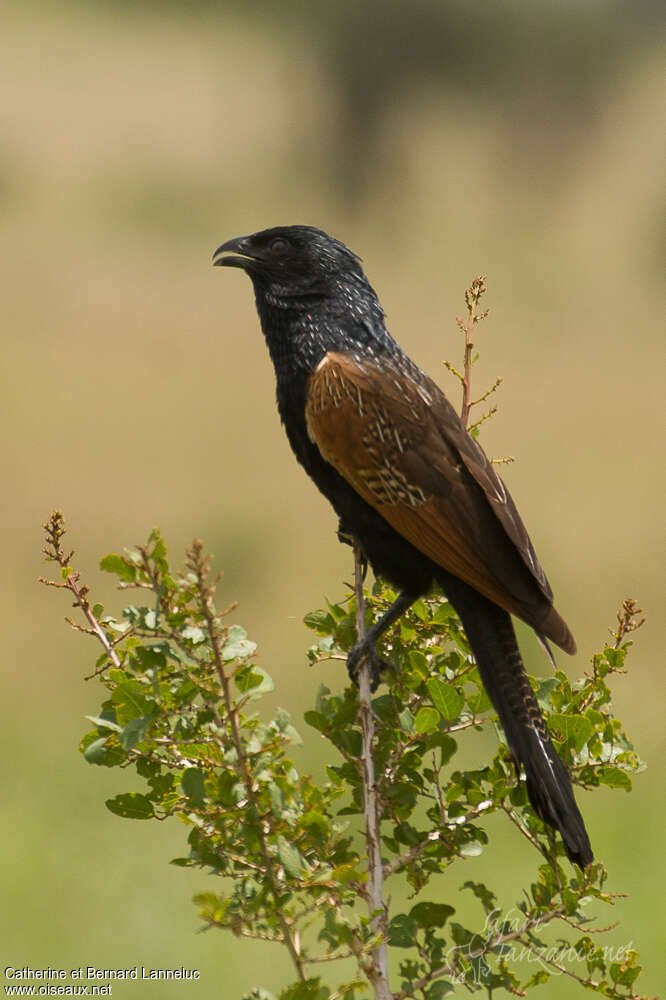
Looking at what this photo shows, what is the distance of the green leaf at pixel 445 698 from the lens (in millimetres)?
1488

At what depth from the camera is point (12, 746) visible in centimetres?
533

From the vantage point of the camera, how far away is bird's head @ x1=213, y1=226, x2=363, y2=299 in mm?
2434

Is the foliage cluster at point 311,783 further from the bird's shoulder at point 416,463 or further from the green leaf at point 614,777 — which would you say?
the bird's shoulder at point 416,463

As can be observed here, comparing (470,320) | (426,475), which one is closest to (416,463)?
(426,475)

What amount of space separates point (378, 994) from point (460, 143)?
39.0ft

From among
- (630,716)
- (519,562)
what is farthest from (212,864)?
(630,716)

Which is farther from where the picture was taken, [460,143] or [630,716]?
[460,143]

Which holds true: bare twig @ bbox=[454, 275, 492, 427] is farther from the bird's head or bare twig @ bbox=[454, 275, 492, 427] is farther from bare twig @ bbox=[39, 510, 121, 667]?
bare twig @ bbox=[39, 510, 121, 667]

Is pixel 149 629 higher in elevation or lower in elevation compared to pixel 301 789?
higher

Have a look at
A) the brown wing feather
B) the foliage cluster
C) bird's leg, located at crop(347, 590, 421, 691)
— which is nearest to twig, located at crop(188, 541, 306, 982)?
the foliage cluster

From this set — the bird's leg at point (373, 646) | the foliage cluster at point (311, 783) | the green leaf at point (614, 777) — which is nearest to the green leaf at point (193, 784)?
the foliage cluster at point (311, 783)

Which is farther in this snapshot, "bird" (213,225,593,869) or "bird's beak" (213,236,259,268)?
"bird's beak" (213,236,259,268)

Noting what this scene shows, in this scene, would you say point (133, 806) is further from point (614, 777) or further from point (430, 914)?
point (614, 777)

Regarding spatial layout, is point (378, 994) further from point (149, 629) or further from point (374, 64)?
point (374, 64)
